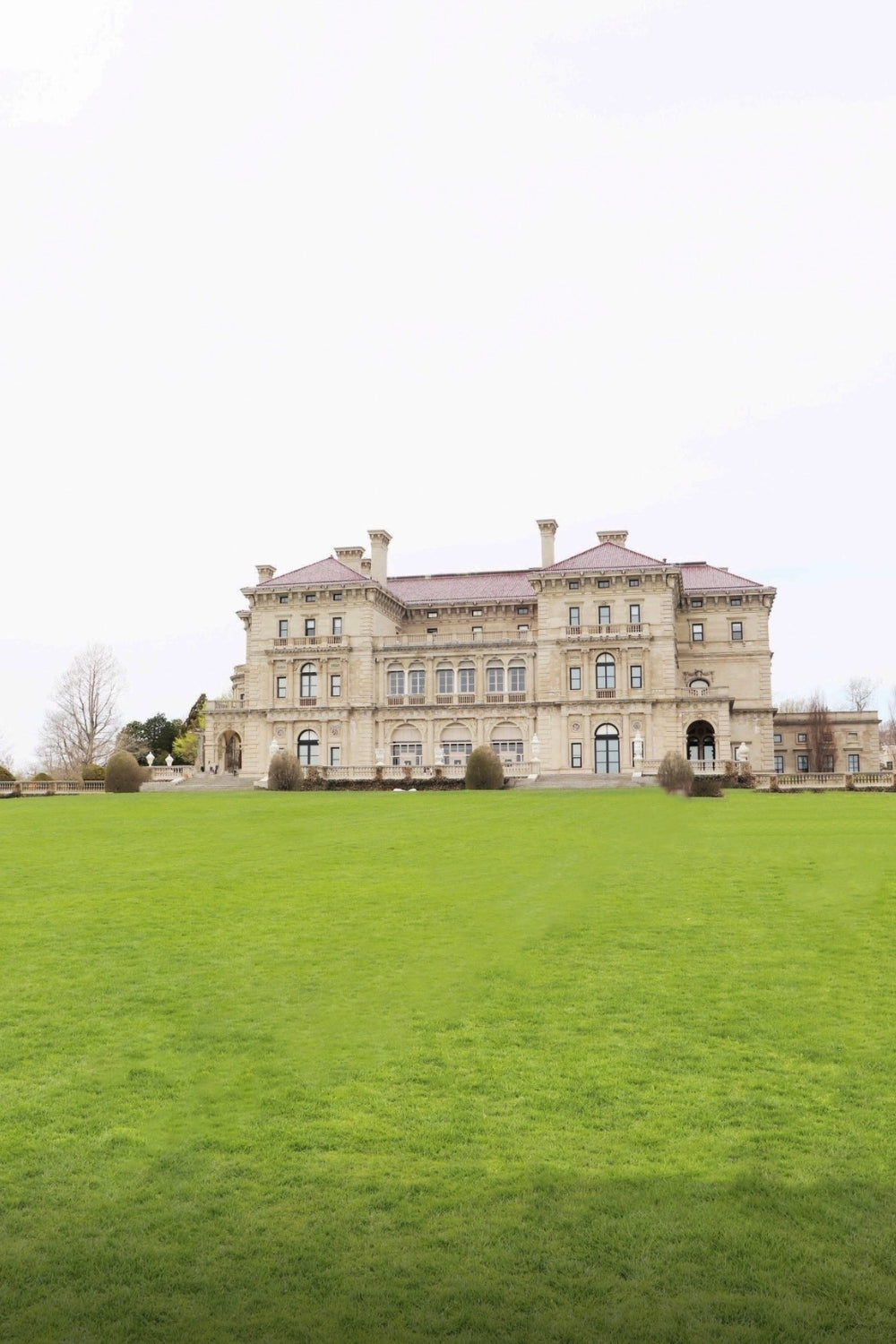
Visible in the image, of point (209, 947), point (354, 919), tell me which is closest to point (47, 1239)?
point (209, 947)

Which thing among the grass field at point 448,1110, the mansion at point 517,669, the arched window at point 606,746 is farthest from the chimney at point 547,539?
the grass field at point 448,1110

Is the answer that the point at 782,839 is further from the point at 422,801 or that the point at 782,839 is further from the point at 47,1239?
the point at 47,1239

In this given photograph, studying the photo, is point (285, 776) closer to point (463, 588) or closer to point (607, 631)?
point (607, 631)

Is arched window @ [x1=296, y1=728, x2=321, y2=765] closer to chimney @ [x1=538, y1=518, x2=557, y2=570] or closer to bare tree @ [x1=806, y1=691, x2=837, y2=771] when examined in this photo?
chimney @ [x1=538, y1=518, x2=557, y2=570]

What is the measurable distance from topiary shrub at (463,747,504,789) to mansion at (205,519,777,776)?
39.1ft

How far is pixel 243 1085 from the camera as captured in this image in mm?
10109

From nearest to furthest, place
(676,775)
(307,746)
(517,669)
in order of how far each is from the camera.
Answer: (676,775) < (517,669) < (307,746)

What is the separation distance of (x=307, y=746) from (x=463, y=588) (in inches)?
613

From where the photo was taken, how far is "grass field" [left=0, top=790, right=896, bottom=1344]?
22.7 feet

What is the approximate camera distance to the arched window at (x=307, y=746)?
68.9 m

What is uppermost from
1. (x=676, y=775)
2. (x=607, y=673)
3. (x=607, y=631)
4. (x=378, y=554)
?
(x=378, y=554)

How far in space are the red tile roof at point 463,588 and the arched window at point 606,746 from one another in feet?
36.5

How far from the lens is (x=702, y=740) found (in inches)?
2559

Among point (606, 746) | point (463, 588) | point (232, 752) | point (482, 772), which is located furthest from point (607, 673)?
point (232, 752)
